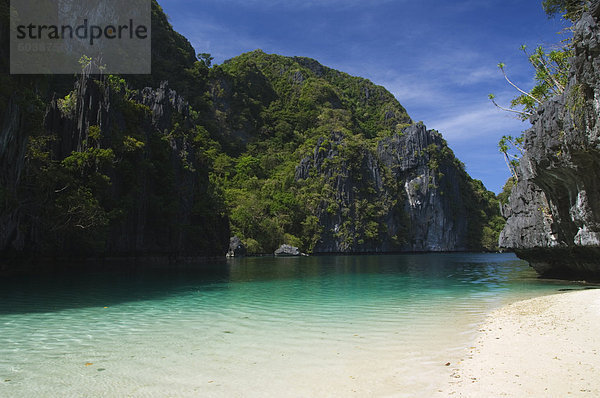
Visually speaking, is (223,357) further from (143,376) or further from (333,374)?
(333,374)

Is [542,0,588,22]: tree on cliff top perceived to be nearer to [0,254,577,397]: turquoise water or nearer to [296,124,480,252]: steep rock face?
[0,254,577,397]: turquoise water

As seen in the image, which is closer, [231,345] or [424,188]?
[231,345]

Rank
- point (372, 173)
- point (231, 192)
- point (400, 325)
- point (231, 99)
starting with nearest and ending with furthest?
1. point (400, 325)
2. point (231, 192)
3. point (372, 173)
4. point (231, 99)

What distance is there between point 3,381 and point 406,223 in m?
91.4

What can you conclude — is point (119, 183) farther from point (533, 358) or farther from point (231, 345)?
point (533, 358)

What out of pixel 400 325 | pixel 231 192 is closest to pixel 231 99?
pixel 231 192

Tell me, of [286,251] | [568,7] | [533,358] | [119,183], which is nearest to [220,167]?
[286,251]

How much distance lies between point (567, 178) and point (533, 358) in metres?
11.6

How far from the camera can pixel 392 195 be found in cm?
9056

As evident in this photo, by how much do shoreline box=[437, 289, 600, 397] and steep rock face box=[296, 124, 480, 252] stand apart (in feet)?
220

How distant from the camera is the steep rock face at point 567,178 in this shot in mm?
11773

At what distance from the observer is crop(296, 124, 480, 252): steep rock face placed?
79750 mm

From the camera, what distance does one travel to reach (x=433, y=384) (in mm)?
4625

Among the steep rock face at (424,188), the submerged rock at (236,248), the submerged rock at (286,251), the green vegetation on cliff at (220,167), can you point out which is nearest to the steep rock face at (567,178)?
the green vegetation on cliff at (220,167)
